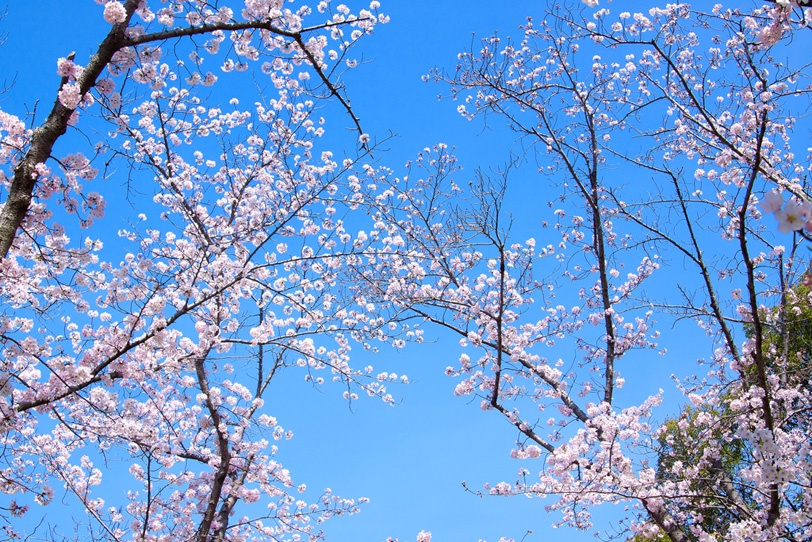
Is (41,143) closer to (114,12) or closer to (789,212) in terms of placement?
(114,12)

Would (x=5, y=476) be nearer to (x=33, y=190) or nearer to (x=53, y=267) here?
(x=53, y=267)

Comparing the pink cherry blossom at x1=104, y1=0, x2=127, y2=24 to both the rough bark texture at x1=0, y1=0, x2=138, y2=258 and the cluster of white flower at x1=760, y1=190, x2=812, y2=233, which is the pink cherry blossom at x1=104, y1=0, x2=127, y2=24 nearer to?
the rough bark texture at x1=0, y1=0, x2=138, y2=258

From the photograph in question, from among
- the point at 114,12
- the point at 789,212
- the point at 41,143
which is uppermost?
the point at 114,12

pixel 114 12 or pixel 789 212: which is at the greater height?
pixel 114 12

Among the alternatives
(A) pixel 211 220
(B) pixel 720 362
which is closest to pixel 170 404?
(A) pixel 211 220

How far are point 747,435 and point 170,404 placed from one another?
23.8ft

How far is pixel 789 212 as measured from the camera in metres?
1.40

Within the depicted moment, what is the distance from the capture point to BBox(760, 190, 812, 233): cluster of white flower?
1387mm

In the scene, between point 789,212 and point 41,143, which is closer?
point 789,212

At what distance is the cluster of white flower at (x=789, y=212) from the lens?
139 cm

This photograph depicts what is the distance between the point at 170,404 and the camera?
7.59m

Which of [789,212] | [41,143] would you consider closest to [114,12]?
[41,143]

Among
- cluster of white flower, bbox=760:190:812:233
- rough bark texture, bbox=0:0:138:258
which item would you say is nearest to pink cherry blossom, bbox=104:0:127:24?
rough bark texture, bbox=0:0:138:258

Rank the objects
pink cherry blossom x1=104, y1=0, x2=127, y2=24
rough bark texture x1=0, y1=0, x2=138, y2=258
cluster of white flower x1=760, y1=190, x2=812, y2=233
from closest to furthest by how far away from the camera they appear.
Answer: cluster of white flower x1=760, y1=190, x2=812, y2=233 < rough bark texture x1=0, y1=0, x2=138, y2=258 < pink cherry blossom x1=104, y1=0, x2=127, y2=24
